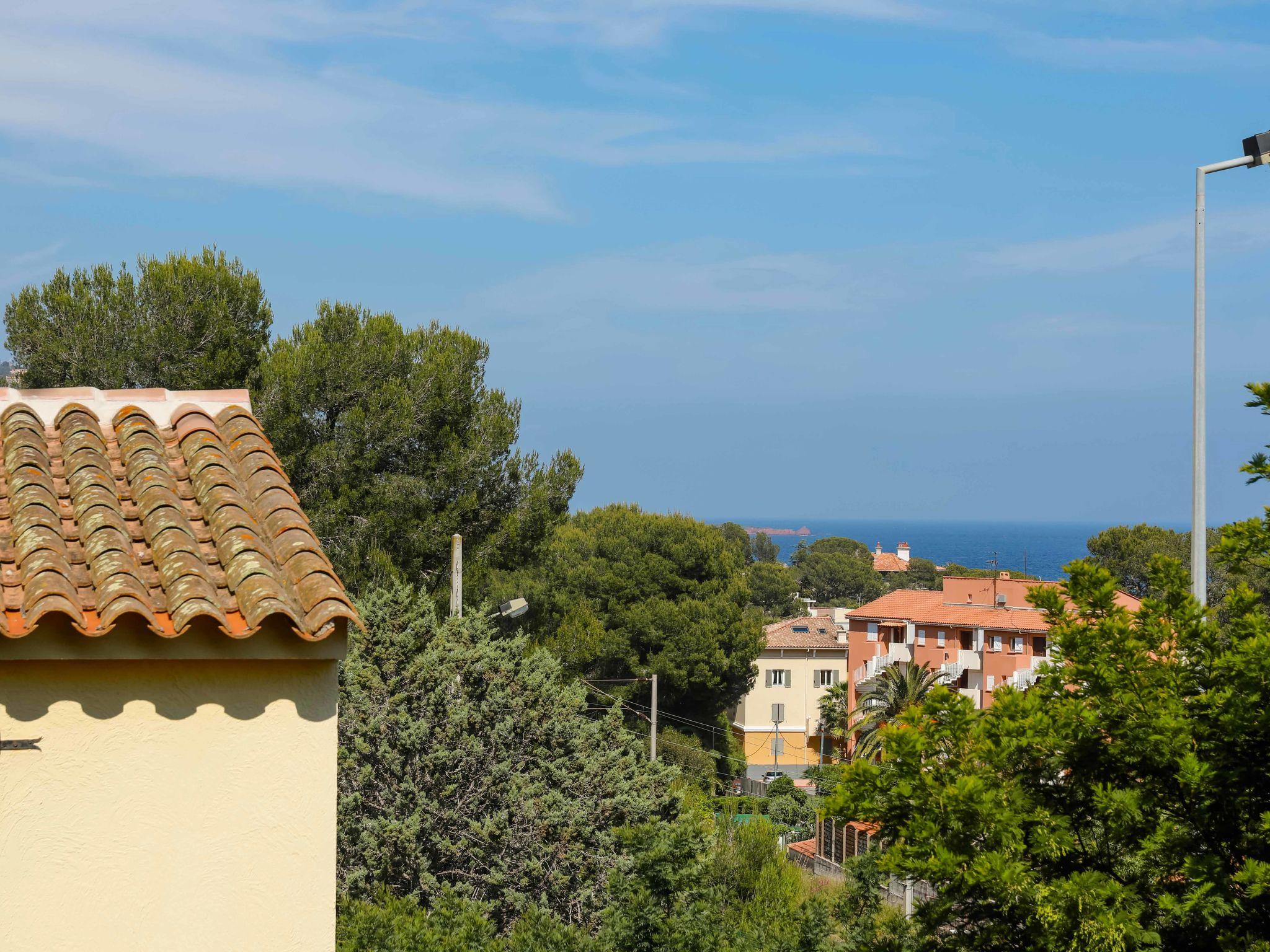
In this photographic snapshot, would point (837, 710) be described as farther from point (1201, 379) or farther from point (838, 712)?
point (1201, 379)

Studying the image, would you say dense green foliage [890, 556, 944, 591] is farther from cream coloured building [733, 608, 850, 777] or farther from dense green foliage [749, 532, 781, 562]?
cream coloured building [733, 608, 850, 777]

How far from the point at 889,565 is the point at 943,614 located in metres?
80.7

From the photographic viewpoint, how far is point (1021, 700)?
23.0ft

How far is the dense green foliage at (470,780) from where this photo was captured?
41.3 ft

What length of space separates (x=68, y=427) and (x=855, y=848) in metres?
31.2

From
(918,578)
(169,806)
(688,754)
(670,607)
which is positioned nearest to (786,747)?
(688,754)

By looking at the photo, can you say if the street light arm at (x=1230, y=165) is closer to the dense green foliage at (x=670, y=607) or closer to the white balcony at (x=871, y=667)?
the dense green foliage at (x=670, y=607)

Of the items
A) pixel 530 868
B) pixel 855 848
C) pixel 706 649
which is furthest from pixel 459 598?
pixel 706 649

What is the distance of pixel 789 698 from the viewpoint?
65812 millimetres

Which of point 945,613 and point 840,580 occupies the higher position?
point 840,580

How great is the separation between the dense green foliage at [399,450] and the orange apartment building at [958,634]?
2506cm

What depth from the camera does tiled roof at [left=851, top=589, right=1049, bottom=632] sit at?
1959 inches

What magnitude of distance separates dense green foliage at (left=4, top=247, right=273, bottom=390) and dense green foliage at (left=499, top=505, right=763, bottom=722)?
24429 mm

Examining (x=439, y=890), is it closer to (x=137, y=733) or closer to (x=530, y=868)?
(x=530, y=868)
